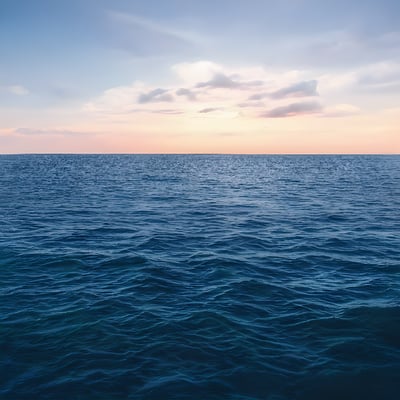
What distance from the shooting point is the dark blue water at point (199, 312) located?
10.3 meters

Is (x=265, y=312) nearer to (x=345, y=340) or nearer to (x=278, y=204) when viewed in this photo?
(x=345, y=340)

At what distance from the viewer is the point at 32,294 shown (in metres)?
16.2

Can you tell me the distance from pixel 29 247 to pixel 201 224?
1506 cm

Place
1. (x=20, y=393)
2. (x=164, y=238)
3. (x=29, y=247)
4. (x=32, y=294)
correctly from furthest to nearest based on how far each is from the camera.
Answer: (x=164, y=238), (x=29, y=247), (x=32, y=294), (x=20, y=393)

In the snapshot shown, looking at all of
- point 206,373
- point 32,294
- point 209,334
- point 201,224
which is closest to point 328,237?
point 201,224

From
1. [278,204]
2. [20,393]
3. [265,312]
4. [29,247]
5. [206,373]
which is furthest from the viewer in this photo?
[278,204]

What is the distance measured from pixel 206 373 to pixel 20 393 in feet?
18.1

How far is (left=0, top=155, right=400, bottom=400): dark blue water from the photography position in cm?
1032

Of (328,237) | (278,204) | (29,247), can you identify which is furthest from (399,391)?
(278,204)

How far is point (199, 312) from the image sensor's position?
1437cm

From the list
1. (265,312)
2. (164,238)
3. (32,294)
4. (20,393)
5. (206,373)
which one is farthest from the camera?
(164,238)

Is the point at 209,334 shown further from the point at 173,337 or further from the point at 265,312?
the point at 265,312

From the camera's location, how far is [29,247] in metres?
23.7

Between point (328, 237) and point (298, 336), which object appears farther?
point (328, 237)
